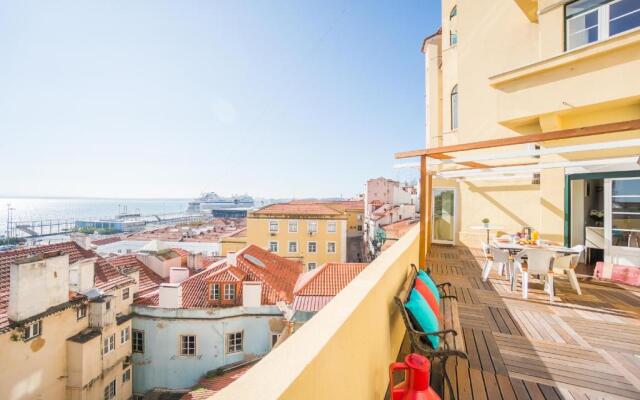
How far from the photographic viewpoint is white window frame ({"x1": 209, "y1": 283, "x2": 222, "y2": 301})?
43.7 ft

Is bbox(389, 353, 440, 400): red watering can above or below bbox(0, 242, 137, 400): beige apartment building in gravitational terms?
above

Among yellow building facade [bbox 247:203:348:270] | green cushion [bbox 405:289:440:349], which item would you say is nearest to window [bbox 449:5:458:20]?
green cushion [bbox 405:289:440:349]

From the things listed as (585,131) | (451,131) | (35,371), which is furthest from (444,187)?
(35,371)

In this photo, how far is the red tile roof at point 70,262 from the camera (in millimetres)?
9922

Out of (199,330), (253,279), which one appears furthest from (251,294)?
(199,330)

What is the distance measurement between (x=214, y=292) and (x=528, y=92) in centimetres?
1400

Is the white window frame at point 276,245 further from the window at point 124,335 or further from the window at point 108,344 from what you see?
the window at point 108,344

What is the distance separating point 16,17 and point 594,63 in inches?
836

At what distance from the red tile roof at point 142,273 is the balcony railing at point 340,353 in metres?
15.6

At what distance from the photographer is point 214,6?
12703mm

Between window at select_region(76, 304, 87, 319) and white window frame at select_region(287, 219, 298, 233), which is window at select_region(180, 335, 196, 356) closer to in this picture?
window at select_region(76, 304, 87, 319)

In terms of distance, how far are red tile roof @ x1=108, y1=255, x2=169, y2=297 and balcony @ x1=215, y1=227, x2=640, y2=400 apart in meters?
15.6

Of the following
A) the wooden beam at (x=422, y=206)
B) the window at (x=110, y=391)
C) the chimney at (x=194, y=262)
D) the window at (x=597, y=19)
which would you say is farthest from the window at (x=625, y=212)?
the chimney at (x=194, y=262)

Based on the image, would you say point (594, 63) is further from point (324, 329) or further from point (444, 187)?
point (324, 329)
